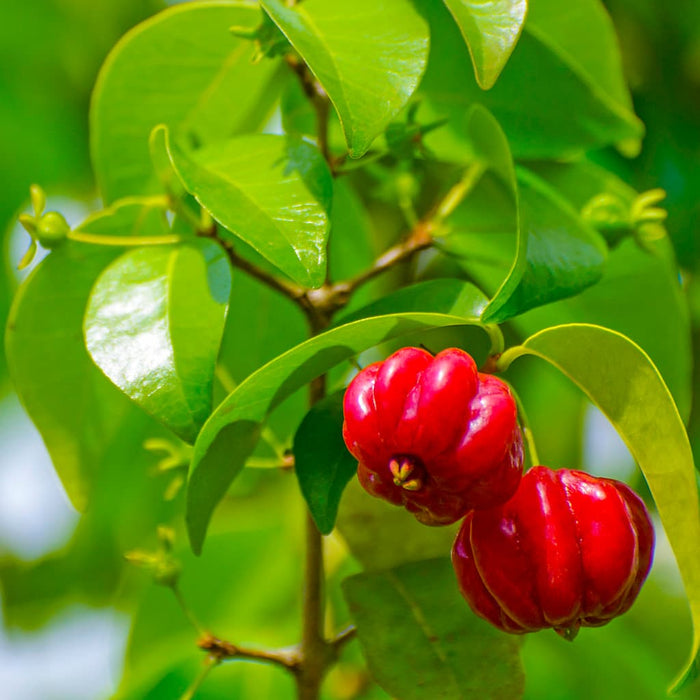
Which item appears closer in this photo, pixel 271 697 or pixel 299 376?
pixel 299 376

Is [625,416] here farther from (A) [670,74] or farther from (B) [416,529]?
(A) [670,74]

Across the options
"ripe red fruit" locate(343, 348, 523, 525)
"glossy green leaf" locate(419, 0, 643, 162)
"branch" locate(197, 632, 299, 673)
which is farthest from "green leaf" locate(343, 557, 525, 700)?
"glossy green leaf" locate(419, 0, 643, 162)

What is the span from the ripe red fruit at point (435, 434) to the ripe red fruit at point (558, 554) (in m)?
0.05

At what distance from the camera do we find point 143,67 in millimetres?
1076

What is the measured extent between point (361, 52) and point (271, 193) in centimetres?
13

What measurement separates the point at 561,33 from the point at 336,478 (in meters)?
0.58

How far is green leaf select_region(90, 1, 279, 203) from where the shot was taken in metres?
1.06

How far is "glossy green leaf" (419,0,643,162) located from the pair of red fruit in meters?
0.40

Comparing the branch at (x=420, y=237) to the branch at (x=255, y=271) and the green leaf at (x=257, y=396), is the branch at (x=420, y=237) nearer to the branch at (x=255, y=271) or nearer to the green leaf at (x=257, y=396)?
the branch at (x=255, y=271)

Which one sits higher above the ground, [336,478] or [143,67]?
[143,67]

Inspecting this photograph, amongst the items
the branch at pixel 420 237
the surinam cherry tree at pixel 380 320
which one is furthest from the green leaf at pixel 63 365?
the branch at pixel 420 237

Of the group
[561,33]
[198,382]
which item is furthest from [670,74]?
[198,382]

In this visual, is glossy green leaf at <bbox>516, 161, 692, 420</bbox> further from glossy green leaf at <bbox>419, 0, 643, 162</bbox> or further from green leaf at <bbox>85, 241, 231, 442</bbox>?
green leaf at <bbox>85, 241, 231, 442</bbox>

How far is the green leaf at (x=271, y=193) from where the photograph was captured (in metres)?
0.76
